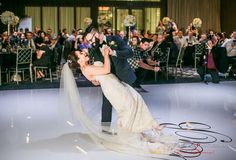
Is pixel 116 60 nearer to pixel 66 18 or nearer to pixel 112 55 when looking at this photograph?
pixel 112 55

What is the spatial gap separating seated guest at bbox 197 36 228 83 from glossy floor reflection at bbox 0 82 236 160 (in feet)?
1.23

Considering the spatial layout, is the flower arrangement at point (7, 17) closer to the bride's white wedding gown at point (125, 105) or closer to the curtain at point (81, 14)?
the curtain at point (81, 14)

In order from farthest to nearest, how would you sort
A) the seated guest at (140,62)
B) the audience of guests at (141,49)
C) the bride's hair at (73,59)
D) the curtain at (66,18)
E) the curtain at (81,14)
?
1. the curtain at (81,14)
2. the curtain at (66,18)
3. the audience of guests at (141,49)
4. the seated guest at (140,62)
5. the bride's hair at (73,59)

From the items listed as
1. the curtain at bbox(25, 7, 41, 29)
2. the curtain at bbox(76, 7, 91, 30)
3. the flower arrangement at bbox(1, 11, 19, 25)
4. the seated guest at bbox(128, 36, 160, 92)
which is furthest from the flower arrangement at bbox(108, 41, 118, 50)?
the curtain at bbox(76, 7, 91, 30)

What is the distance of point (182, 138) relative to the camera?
5344 millimetres

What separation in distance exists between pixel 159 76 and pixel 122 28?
8339mm

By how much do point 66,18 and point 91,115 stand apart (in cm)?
1212

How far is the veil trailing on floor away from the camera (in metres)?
4.74

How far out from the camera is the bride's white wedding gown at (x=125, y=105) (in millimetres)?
5031

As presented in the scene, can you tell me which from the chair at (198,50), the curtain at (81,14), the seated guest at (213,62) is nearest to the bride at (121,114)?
the seated guest at (213,62)

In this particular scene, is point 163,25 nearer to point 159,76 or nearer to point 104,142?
point 159,76

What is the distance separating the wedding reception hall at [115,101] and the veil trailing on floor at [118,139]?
12mm

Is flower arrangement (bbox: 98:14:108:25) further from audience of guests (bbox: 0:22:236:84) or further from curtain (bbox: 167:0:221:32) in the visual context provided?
audience of guests (bbox: 0:22:236:84)

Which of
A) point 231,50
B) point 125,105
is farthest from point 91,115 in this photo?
point 231,50
